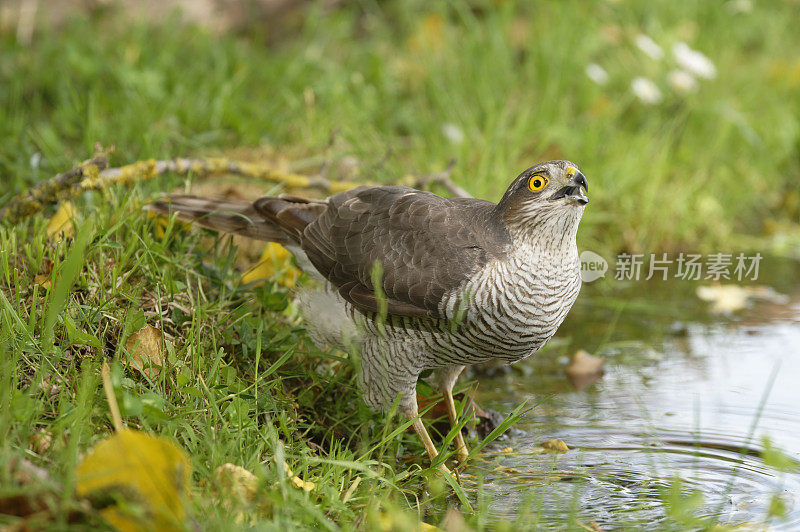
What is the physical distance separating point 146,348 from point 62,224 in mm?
919

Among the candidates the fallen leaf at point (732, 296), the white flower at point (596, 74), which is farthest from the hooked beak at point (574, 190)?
the white flower at point (596, 74)

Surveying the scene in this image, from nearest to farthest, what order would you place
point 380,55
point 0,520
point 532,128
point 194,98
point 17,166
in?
1. point 0,520
2. point 17,166
3. point 194,98
4. point 532,128
5. point 380,55

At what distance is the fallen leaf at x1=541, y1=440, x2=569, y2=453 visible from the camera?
345cm

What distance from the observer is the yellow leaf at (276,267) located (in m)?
4.09

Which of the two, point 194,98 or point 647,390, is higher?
point 194,98

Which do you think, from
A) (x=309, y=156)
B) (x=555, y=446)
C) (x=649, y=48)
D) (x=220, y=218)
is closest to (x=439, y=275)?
(x=555, y=446)

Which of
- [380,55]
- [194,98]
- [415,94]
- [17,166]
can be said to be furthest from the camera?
[380,55]

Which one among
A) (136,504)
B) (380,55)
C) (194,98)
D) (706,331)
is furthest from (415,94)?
(136,504)

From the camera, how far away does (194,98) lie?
5.59 metres

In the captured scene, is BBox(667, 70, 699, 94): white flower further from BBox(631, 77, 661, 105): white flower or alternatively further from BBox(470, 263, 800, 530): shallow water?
BBox(470, 263, 800, 530): shallow water

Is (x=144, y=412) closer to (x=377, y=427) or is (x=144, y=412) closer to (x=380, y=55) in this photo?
(x=377, y=427)

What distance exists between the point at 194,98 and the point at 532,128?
2255 millimetres

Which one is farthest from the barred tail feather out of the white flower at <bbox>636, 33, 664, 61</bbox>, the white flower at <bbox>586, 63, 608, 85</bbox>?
the white flower at <bbox>636, 33, 664, 61</bbox>

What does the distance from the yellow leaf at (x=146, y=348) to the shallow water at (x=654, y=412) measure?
128 centimetres
